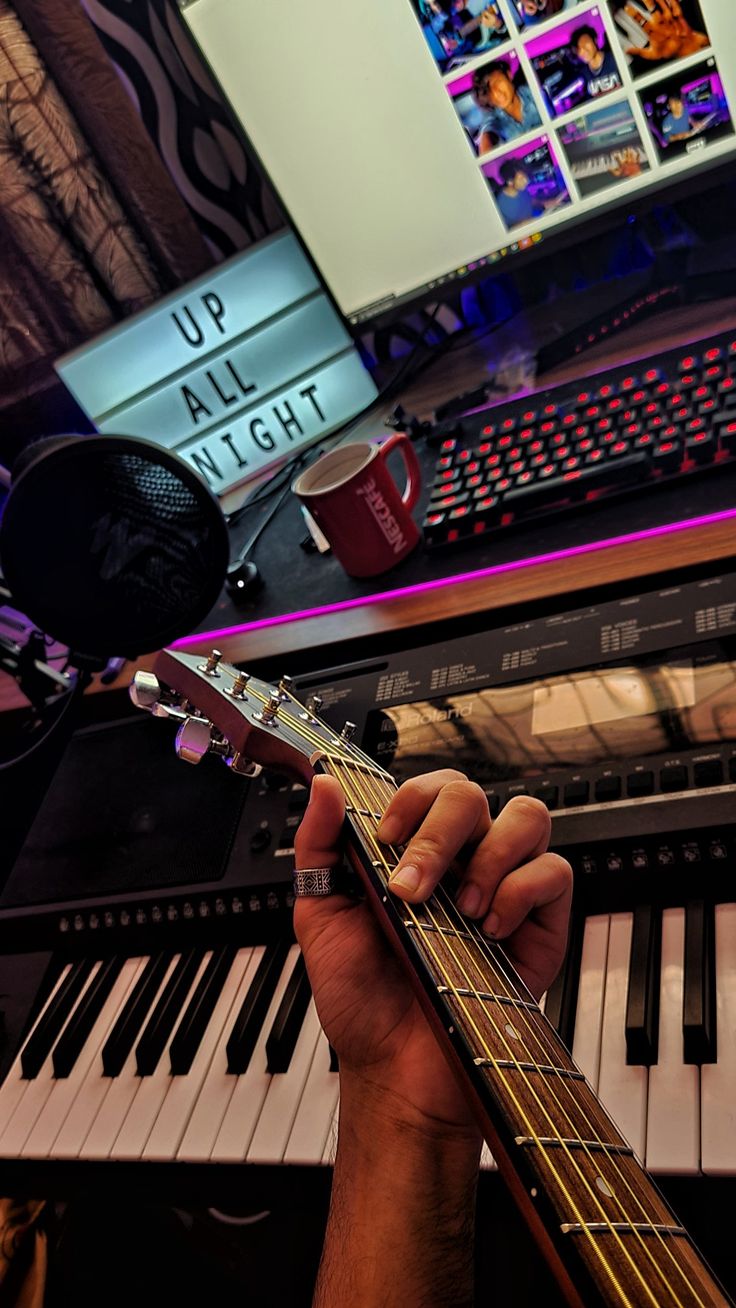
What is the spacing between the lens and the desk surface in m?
0.94

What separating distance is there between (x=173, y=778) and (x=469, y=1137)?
1.83 ft

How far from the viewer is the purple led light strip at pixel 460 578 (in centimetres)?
93

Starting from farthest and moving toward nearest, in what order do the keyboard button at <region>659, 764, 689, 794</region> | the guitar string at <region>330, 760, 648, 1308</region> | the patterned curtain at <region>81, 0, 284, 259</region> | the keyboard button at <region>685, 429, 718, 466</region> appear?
the patterned curtain at <region>81, 0, 284, 259</region> < the keyboard button at <region>685, 429, 718, 466</region> < the keyboard button at <region>659, 764, 689, 794</region> < the guitar string at <region>330, 760, 648, 1308</region>

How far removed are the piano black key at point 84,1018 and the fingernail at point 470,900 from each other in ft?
1.72

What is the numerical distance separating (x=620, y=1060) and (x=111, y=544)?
2.48 ft

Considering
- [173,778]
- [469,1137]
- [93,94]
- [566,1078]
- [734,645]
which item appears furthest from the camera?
[93,94]

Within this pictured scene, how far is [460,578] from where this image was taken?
104cm

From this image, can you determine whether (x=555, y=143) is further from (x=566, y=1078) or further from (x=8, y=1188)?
(x=8, y=1188)

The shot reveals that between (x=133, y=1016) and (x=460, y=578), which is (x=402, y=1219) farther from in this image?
(x=460, y=578)

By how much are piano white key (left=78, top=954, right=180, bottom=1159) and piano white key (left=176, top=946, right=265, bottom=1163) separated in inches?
3.2

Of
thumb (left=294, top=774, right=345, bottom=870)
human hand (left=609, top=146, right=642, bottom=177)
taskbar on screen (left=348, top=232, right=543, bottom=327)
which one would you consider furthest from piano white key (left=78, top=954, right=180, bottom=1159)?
human hand (left=609, top=146, right=642, bottom=177)

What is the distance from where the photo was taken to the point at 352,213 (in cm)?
126

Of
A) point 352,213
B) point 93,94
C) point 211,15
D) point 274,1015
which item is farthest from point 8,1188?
point 93,94

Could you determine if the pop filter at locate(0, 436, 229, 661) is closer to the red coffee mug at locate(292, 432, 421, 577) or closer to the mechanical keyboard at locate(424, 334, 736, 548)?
the red coffee mug at locate(292, 432, 421, 577)
